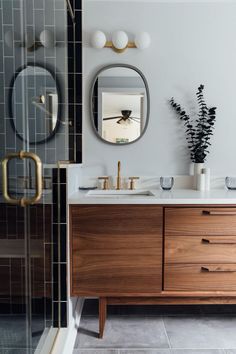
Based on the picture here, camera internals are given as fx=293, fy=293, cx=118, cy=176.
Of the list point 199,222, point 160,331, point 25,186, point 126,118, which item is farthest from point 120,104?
point 160,331

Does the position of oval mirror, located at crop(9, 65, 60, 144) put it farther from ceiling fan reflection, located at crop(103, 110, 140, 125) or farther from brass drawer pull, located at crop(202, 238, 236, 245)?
brass drawer pull, located at crop(202, 238, 236, 245)

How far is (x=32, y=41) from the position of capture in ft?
4.70

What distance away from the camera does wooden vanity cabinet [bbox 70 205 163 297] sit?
5.60 feet

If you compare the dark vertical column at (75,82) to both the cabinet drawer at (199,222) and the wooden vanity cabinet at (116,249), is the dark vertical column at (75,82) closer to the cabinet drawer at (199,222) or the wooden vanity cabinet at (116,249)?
the wooden vanity cabinet at (116,249)

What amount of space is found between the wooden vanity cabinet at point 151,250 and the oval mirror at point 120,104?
29.0 inches

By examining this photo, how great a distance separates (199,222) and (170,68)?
1.20 metres

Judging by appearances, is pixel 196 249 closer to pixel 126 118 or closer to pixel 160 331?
pixel 160 331

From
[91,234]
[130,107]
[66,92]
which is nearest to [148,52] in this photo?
[130,107]

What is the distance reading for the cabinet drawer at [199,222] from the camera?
5.64 feet

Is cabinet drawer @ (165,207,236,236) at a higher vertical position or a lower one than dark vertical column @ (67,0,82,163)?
lower

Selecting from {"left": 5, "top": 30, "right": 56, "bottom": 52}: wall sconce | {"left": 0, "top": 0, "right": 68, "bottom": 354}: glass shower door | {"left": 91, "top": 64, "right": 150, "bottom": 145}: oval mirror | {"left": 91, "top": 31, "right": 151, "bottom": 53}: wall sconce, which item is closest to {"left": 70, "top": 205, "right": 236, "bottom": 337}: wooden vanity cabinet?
{"left": 0, "top": 0, "right": 68, "bottom": 354}: glass shower door

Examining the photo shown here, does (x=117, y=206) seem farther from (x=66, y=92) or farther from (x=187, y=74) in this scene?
(x=187, y=74)

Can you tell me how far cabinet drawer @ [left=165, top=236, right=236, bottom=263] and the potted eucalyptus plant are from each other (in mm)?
629

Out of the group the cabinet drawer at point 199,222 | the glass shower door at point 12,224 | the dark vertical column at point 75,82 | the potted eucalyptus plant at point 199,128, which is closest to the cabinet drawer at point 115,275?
the cabinet drawer at point 199,222
